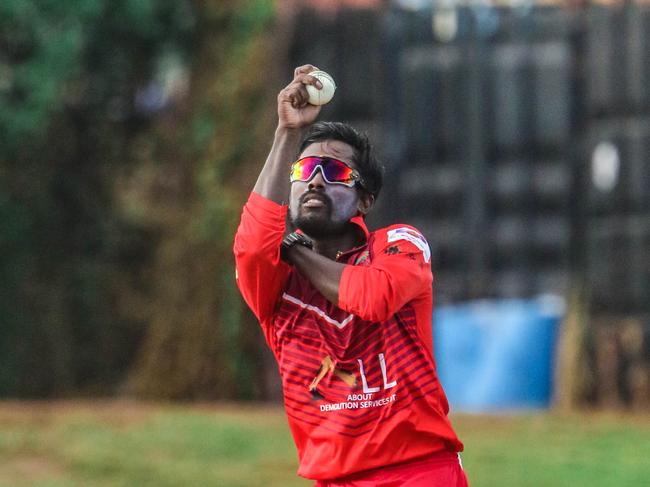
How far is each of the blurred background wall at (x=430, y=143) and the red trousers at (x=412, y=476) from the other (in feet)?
19.4

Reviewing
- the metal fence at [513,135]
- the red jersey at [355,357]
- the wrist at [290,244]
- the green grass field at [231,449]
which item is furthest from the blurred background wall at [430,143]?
the wrist at [290,244]

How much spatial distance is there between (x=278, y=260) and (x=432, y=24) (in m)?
6.90

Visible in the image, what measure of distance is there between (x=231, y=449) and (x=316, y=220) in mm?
4869

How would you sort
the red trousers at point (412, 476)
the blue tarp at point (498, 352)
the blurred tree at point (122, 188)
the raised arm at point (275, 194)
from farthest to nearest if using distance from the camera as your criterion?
the blurred tree at point (122, 188)
the blue tarp at point (498, 352)
the red trousers at point (412, 476)
the raised arm at point (275, 194)

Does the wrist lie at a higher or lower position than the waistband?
higher

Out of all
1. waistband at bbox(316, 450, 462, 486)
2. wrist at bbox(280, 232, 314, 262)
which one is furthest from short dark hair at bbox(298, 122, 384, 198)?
waistband at bbox(316, 450, 462, 486)

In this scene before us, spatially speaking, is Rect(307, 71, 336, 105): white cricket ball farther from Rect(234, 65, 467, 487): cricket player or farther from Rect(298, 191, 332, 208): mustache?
Rect(298, 191, 332, 208): mustache

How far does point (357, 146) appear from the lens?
4.21 meters

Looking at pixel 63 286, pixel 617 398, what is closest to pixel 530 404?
pixel 617 398

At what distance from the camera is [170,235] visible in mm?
11094

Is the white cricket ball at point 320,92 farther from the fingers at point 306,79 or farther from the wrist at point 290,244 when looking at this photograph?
the wrist at point 290,244

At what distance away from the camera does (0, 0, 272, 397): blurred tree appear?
417 inches

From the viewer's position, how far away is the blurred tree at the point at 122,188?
34.8 feet

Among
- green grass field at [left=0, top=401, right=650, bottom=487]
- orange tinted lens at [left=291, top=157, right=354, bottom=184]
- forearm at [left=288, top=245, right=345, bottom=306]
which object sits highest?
orange tinted lens at [left=291, top=157, right=354, bottom=184]
